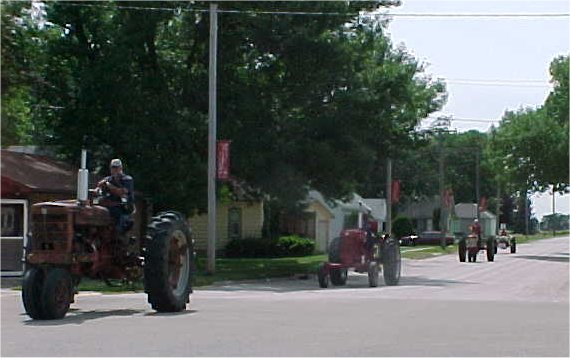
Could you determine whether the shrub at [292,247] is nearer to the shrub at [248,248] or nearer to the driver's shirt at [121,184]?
the shrub at [248,248]

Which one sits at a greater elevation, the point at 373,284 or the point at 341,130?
the point at 341,130

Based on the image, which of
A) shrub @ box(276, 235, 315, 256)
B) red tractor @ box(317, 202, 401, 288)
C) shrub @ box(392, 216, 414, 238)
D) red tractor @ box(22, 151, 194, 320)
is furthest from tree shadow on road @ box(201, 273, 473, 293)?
shrub @ box(392, 216, 414, 238)

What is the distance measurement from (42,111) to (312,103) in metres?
9.92

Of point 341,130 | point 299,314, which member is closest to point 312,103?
point 341,130

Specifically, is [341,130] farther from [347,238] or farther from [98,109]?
[98,109]

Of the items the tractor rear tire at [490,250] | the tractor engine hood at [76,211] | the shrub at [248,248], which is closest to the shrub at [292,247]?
the shrub at [248,248]

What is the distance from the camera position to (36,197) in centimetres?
3303

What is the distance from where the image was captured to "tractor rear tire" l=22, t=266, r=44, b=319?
640 inches

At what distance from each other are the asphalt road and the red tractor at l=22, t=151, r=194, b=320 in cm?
40

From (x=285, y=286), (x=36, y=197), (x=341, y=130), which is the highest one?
(x=341, y=130)

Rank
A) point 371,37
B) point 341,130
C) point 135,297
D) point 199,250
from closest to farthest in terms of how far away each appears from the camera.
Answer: point 135,297 < point 341,130 < point 371,37 < point 199,250

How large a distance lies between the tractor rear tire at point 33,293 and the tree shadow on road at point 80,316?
6.0 inches

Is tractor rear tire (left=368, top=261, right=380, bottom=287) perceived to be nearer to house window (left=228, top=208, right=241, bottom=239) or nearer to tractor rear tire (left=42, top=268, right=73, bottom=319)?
tractor rear tire (left=42, top=268, right=73, bottom=319)

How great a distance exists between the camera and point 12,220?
3253 centimetres
